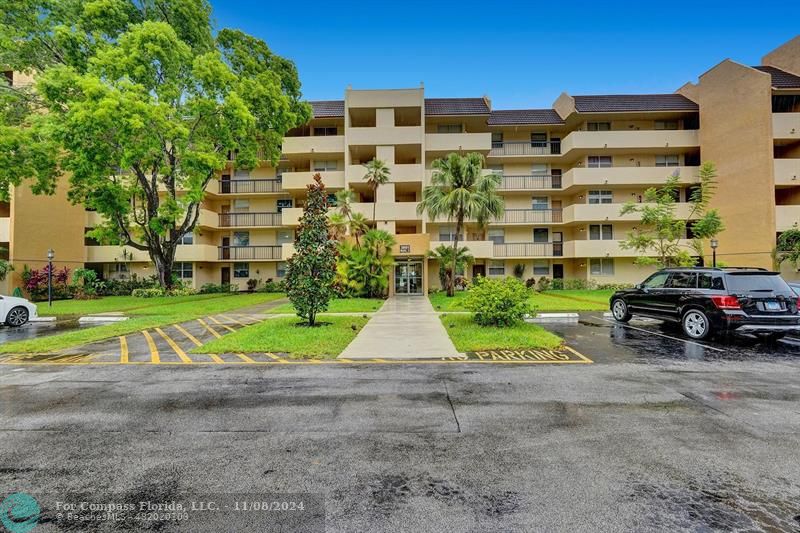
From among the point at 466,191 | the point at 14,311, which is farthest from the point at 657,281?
the point at 14,311

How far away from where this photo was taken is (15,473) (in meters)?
3.35

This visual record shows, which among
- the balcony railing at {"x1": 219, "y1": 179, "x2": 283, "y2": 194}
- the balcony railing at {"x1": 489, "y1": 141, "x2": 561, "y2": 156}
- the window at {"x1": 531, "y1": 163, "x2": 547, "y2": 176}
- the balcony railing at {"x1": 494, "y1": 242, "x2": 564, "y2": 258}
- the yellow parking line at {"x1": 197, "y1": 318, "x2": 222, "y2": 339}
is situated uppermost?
the balcony railing at {"x1": 489, "y1": 141, "x2": 561, "y2": 156}

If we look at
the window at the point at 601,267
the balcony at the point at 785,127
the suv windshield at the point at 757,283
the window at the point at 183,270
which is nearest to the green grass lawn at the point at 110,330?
the window at the point at 183,270

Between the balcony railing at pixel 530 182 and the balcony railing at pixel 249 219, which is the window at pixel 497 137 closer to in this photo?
the balcony railing at pixel 530 182

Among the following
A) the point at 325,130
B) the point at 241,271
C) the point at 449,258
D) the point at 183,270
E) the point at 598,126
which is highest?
the point at 325,130

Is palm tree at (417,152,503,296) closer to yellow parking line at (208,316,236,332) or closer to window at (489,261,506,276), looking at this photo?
window at (489,261,506,276)

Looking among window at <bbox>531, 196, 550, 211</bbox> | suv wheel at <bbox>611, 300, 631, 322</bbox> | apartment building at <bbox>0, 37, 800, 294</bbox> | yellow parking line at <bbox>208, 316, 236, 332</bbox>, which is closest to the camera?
yellow parking line at <bbox>208, 316, 236, 332</bbox>

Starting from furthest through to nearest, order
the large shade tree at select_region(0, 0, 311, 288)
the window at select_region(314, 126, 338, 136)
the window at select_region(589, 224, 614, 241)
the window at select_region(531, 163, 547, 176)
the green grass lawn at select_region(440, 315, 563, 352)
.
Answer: the window at select_region(314, 126, 338, 136)
the window at select_region(531, 163, 547, 176)
the window at select_region(589, 224, 614, 241)
the large shade tree at select_region(0, 0, 311, 288)
the green grass lawn at select_region(440, 315, 563, 352)

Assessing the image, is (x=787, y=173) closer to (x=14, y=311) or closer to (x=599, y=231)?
(x=599, y=231)

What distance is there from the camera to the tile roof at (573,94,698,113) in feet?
93.2

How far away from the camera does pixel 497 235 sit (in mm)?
30500

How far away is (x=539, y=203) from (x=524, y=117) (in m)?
6.89

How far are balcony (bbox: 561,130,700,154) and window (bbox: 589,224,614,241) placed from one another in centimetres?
581

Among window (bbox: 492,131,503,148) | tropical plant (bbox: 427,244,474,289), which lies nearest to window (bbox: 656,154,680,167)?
window (bbox: 492,131,503,148)
